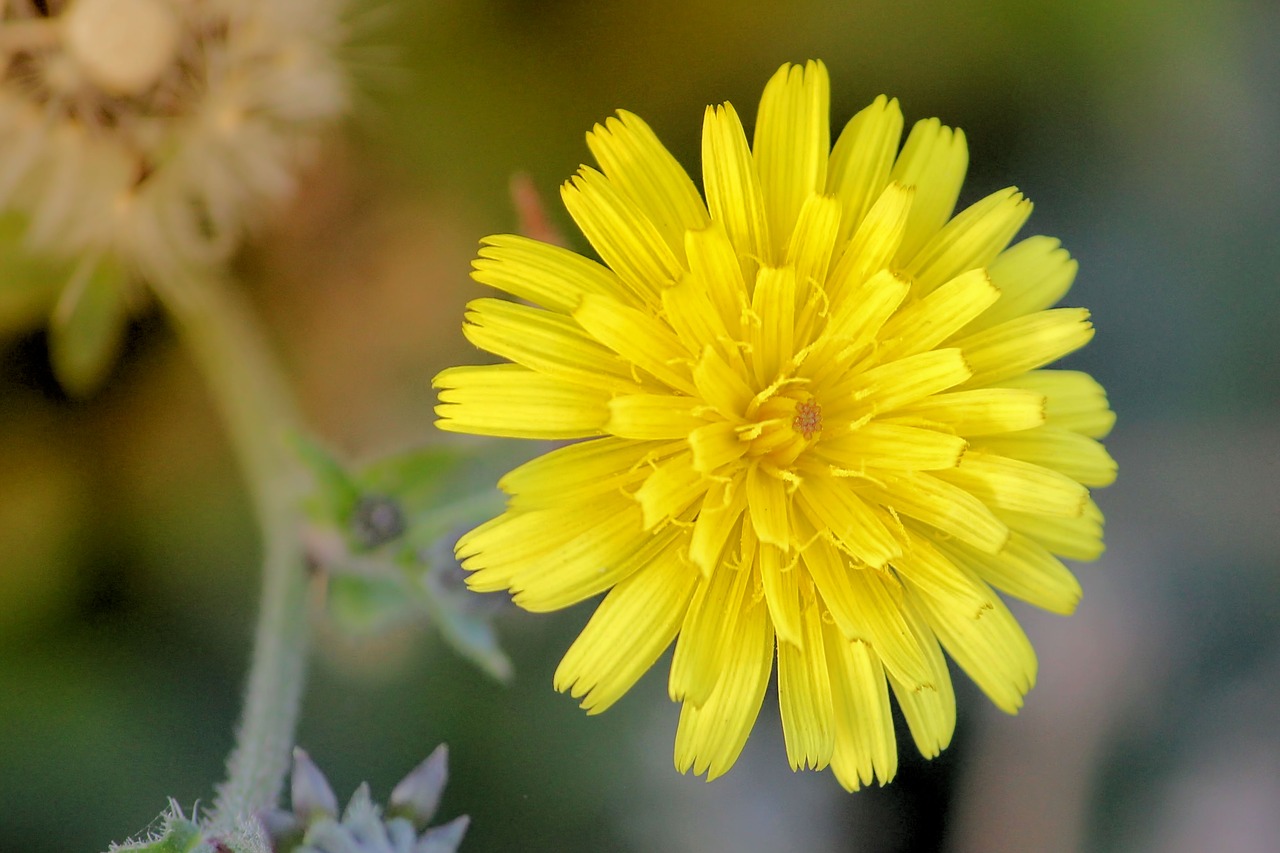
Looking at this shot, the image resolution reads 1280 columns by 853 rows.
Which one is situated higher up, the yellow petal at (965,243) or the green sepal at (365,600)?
the yellow petal at (965,243)

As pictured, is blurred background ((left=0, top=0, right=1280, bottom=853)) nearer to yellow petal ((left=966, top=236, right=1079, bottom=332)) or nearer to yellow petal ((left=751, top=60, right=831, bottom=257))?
yellow petal ((left=966, top=236, right=1079, bottom=332))

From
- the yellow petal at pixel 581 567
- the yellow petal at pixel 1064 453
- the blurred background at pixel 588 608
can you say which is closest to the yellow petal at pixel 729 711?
the yellow petal at pixel 581 567

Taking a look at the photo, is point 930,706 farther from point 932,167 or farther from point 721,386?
point 932,167

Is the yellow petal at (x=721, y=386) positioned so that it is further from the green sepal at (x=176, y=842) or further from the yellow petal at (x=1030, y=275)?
the green sepal at (x=176, y=842)

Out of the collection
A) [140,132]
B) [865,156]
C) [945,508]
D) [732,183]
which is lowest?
[945,508]

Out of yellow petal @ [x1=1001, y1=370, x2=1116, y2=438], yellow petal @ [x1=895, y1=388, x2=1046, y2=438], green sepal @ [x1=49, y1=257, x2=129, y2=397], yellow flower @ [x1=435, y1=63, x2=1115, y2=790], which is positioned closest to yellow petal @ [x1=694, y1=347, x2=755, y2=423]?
yellow flower @ [x1=435, y1=63, x2=1115, y2=790]

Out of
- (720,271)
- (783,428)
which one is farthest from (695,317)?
(783,428)
